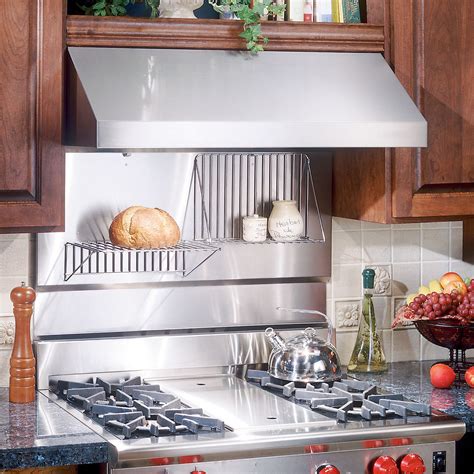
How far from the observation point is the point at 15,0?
264 centimetres

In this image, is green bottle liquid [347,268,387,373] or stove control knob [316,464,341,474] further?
green bottle liquid [347,268,387,373]

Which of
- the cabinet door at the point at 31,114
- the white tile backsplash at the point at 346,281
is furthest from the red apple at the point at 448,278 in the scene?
the cabinet door at the point at 31,114

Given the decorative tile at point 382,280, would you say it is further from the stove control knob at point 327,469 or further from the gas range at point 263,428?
the stove control knob at point 327,469

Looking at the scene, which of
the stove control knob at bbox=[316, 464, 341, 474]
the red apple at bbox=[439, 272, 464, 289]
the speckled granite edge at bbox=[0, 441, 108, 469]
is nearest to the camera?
the speckled granite edge at bbox=[0, 441, 108, 469]

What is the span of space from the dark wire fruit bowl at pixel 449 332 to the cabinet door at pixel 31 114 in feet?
3.69

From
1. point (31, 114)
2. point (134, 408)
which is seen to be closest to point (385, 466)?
point (134, 408)

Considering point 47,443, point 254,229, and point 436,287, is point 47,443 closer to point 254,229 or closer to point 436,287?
point 254,229

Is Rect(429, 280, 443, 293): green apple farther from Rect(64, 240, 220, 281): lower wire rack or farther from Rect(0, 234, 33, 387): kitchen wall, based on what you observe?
Rect(0, 234, 33, 387): kitchen wall

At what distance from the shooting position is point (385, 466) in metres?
2.55

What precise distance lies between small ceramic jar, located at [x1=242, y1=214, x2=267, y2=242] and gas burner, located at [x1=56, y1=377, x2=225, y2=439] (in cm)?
52

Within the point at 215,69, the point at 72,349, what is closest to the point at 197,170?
the point at 215,69

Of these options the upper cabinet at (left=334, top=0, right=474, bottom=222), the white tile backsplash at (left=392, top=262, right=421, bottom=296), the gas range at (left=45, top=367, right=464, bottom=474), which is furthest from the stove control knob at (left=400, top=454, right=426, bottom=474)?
the white tile backsplash at (left=392, top=262, right=421, bottom=296)

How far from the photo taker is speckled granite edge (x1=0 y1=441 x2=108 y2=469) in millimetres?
2371

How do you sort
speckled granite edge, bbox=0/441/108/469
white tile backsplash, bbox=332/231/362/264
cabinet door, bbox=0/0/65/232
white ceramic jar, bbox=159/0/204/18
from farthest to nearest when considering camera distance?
white tile backsplash, bbox=332/231/362/264 → white ceramic jar, bbox=159/0/204/18 → cabinet door, bbox=0/0/65/232 → speckled granite edge, bbox=0/441/108/469
